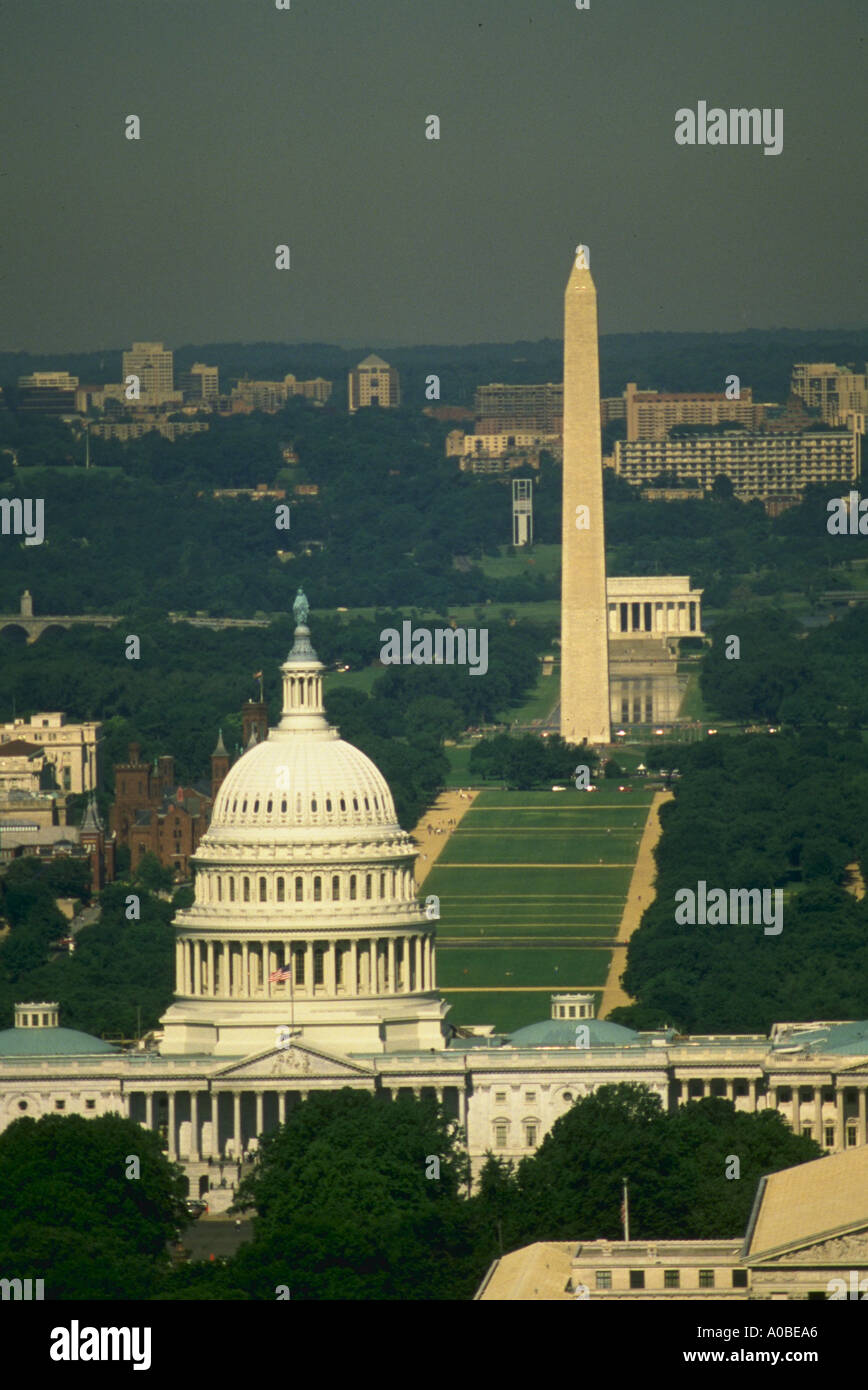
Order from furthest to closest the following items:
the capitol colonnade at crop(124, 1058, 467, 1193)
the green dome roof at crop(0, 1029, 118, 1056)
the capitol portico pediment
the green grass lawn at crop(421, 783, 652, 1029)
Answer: the green grass lawn at crop(421, 783, 652, 1029) < the green dome roof at crop(0, 1029, 118, 1056) < the capitol portico pediment < the capitol colonnade at crop(124, 1058, 467, 1193)

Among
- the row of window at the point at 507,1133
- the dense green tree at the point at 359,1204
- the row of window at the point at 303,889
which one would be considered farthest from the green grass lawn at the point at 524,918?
the dense green tree at the point at 359,1204

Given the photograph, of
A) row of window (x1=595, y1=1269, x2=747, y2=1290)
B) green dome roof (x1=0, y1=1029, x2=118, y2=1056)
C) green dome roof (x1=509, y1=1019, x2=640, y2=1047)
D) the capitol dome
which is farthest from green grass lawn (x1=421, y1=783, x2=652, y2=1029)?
row of window (x1=595, y1=1269, x2=747, y2=1290)

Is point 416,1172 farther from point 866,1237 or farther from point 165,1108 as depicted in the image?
point 866,1237

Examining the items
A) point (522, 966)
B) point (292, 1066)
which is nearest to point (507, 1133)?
point (292, 1066)

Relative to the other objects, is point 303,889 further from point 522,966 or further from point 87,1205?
point 87,1205

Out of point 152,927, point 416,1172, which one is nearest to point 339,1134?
point 416,1172

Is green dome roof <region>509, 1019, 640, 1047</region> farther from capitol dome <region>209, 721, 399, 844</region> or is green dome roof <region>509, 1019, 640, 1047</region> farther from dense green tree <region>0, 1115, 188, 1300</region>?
dense green tree <region>0, 1115, 188, 1300</region>

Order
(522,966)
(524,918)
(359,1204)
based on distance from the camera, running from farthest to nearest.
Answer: (524,918) < (522,966) < (359,1204)
